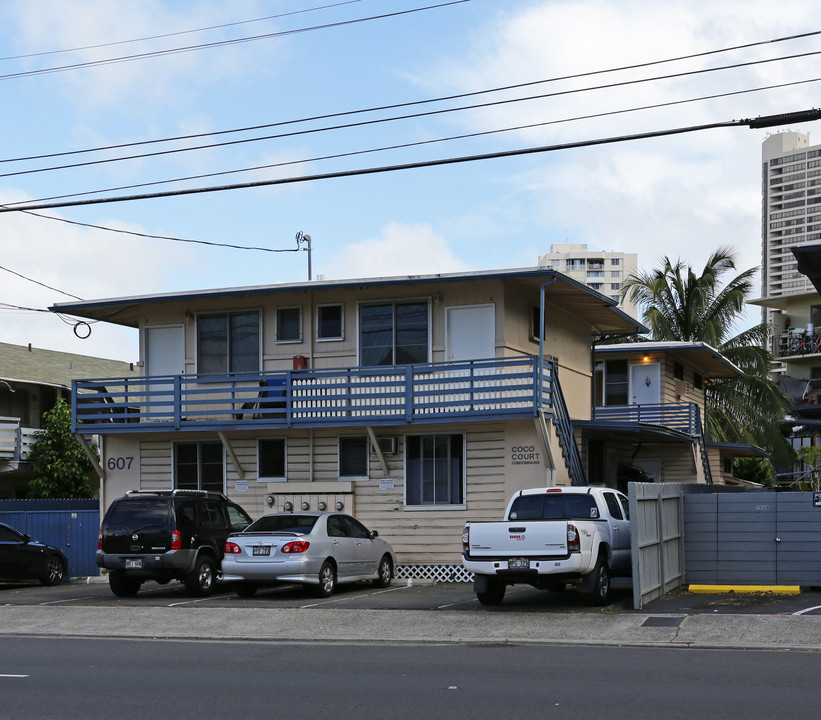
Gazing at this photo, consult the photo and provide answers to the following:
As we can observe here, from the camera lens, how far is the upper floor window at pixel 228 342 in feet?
87.2

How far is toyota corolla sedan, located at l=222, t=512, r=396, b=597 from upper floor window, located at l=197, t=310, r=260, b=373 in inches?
262

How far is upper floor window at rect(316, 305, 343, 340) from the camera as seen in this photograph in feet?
84.7

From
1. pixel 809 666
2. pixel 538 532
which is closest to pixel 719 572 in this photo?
pixel 538 532

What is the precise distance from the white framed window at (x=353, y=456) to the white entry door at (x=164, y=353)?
452cm

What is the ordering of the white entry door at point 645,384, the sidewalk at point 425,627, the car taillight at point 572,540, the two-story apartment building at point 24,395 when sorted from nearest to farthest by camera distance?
the sidewalk at point 425,627 < the car taillight at point 572,540 < the white entry door at point 645,384 < the two-story apartment building at point 24,395

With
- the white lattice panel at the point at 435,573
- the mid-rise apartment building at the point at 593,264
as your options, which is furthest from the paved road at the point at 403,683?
the mid-rise apartment building at the point at 593,264

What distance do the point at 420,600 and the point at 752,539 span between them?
231 inches

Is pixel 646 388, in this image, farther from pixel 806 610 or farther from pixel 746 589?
pixel 806 610

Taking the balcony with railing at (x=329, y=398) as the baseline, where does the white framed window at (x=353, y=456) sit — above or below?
below

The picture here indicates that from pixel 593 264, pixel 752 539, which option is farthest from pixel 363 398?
pixel 593 264

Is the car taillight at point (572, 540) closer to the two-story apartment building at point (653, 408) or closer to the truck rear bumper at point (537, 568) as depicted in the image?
the truck rear bumper at point (537, 568)

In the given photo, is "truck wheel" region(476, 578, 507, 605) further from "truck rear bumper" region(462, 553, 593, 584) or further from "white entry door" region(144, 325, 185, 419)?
"white entry door" region(144, 325, 185, 419)

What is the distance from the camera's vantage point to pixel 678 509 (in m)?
20.2

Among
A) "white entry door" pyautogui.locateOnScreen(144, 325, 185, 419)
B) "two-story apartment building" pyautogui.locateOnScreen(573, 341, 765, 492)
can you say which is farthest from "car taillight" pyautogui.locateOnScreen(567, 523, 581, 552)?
"white entry door" pyautogui.locateOnScreen(144, 325, 185, 419)
